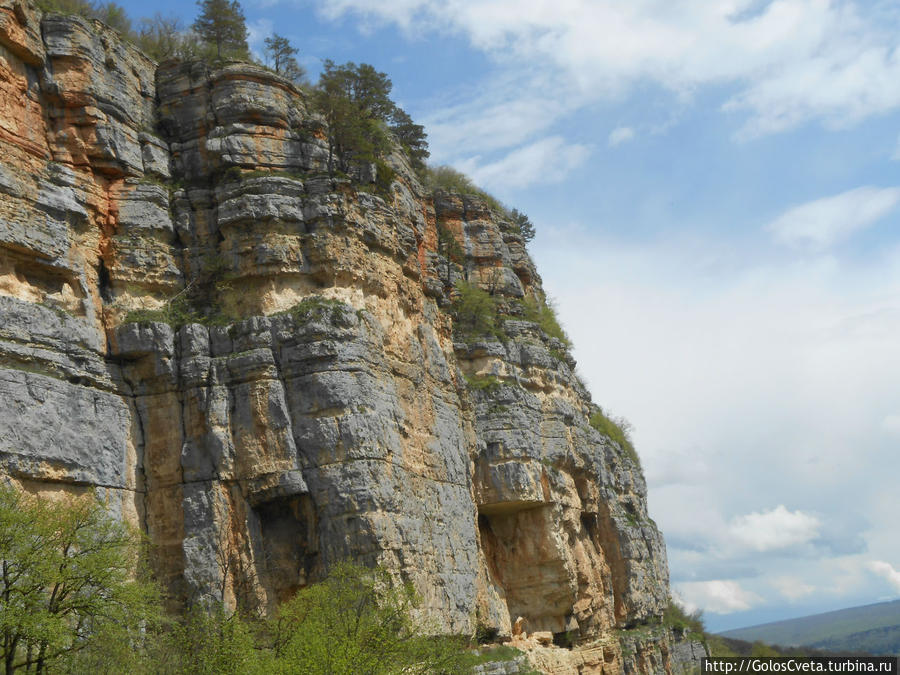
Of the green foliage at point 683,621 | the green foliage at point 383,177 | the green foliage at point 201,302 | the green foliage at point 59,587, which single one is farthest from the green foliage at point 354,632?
the green foliage at point 683,621

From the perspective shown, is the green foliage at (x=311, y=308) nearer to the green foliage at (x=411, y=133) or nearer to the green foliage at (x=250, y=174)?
the green foliage at (x=250, y=174)

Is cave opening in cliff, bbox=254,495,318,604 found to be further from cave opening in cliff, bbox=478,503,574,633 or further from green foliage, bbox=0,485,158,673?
cave opening in cliff, bbox=478,503,574,633

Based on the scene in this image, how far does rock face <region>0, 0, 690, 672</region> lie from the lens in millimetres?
28359

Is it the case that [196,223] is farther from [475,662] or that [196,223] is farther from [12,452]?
[475,662]

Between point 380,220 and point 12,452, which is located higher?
point 380,220

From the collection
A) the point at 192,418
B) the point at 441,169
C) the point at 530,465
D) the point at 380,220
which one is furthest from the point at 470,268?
the point at 192,418

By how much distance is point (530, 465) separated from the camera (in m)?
44.2

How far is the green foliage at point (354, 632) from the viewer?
75.5 ft

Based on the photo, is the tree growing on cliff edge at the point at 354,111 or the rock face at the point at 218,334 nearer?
the rock face at the point at 218,334

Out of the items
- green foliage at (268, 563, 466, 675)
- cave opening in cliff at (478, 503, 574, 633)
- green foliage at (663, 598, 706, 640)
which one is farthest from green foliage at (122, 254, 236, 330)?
green foliage at (663, 598, 706, 640)

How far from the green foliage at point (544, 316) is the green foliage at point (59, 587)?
107ft

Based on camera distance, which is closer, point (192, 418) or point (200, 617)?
point (200, 617)

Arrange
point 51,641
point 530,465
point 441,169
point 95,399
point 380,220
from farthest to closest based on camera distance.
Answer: point 441,169
point 530,465
point 380,220
point 95,399
point 51,641

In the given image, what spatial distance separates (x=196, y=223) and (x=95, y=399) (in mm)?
8324
